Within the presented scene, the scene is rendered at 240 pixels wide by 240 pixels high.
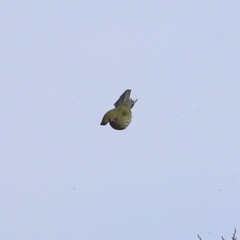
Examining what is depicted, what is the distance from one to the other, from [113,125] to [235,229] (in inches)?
204

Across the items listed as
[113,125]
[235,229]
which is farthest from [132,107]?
[235,229]

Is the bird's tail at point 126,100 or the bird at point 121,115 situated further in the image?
the bird's tail at point 126,100

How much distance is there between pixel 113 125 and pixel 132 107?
2.05 ft

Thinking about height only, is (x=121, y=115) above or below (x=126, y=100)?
below

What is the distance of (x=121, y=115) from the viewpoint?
12383 mm

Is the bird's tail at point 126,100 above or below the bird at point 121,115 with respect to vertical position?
→ above

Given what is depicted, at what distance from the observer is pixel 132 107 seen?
1280 cm

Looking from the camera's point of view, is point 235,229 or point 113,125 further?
point 235,229

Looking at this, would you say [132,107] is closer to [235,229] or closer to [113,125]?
[113,125]

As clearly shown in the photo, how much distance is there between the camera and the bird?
40.3 ft

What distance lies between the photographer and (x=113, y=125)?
40.5ft

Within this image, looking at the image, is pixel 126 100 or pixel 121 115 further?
pixel 126 100

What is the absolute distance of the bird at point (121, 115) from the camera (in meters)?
12.3

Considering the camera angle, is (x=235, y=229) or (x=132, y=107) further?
(x=235, y=229)
